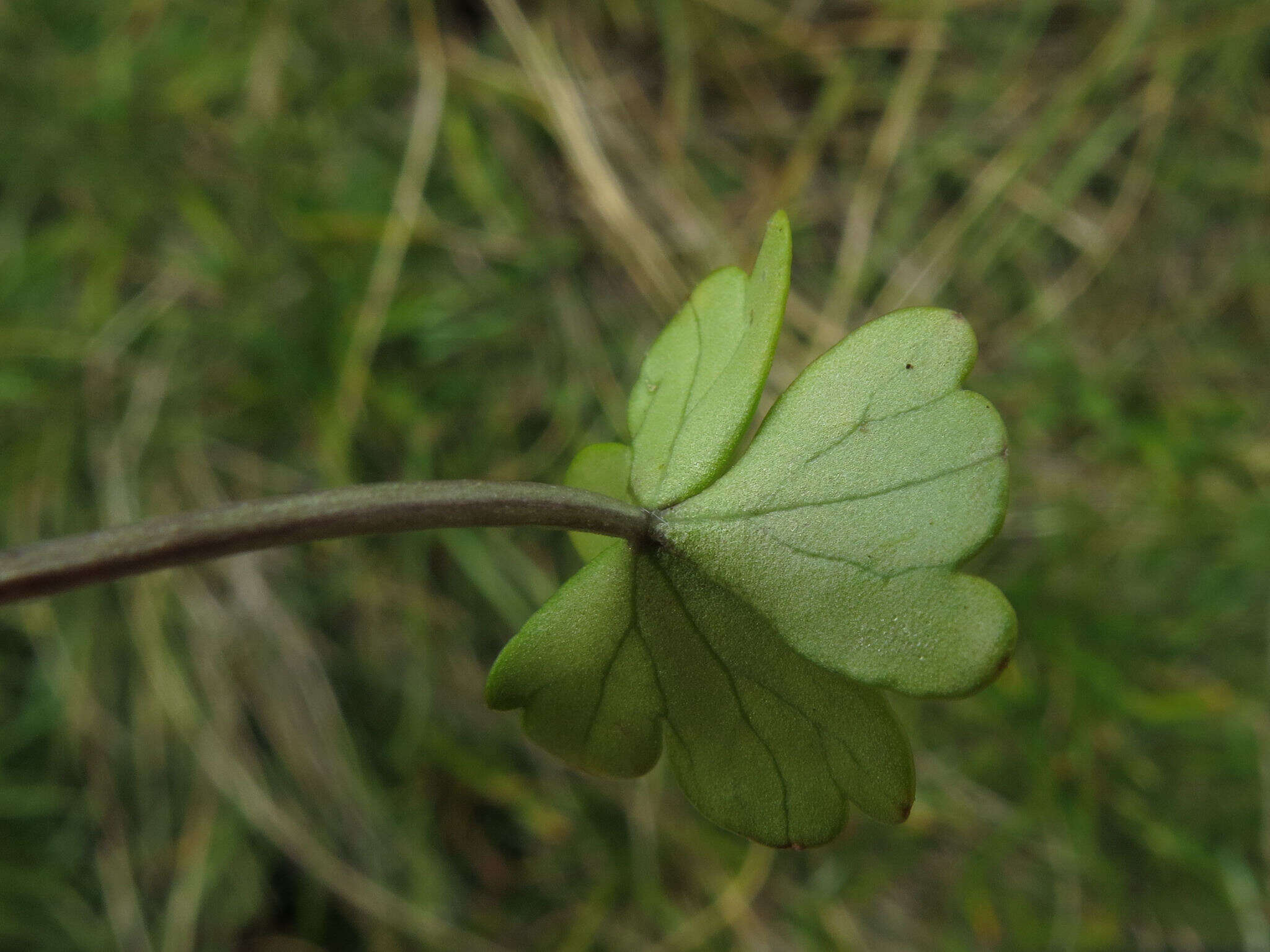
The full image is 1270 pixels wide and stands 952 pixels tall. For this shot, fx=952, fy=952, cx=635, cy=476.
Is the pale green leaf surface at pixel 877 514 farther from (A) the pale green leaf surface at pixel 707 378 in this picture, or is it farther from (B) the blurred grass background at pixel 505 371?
(B) the blurred grass background at pixel 505 371

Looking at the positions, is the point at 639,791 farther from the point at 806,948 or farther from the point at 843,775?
the point at 843,775

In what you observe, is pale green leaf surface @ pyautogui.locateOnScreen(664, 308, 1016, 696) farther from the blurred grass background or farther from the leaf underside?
the blurred grass background

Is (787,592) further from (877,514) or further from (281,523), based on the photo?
(281,523)

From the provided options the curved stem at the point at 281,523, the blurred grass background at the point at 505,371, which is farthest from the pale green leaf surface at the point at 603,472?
the blurred grass background at the point at 505,371

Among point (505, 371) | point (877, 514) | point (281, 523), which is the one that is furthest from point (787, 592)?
point (505, 371)

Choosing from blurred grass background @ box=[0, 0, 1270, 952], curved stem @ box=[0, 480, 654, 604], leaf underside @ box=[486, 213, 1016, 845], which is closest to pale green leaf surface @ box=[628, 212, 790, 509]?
leaf underside @ box=[486, 213, 1016, 845]

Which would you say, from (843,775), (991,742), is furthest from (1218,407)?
(843,775)
